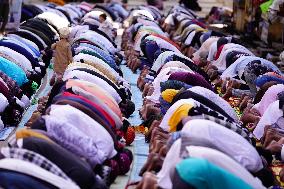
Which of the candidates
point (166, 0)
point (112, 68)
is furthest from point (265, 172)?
point (166, 0)

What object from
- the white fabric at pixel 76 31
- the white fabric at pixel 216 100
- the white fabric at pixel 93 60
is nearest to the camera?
the white fabric at pixel 216 100

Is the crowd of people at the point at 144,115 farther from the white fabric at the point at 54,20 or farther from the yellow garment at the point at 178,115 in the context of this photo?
the white fabric at the point at 54,20

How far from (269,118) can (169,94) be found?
2.89 feet

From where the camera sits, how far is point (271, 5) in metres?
11.2

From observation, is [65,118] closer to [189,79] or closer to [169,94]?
[169,94]

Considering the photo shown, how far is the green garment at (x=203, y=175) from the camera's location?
4.06 m

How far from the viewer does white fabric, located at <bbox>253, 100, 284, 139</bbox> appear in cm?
629

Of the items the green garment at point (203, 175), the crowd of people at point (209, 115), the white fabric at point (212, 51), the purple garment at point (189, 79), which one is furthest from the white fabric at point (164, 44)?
the green garment at point (203, 175)

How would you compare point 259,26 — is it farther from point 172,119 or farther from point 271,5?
point 172,119

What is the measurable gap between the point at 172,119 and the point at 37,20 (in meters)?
5.98

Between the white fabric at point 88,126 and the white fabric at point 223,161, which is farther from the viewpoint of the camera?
the white fabric at point 88,126

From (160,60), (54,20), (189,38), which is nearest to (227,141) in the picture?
(160,60)

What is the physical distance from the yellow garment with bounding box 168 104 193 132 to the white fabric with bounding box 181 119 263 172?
61 centimetres

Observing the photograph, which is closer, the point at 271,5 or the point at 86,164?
the point at 86,164
